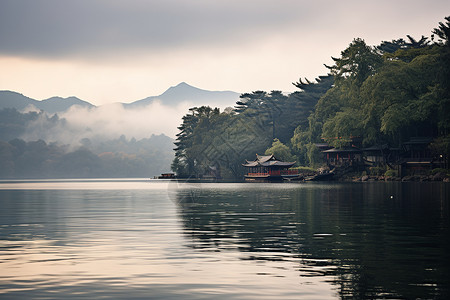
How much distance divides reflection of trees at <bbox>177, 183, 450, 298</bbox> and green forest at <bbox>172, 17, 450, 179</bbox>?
63.5 m

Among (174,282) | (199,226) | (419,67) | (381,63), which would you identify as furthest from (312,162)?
(174,282)

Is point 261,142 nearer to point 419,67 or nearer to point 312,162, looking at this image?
point 312,162

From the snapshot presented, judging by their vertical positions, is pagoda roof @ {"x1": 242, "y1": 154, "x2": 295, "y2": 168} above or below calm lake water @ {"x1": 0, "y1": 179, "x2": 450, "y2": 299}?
above

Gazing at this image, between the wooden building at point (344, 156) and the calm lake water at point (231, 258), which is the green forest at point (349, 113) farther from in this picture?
the calm lake water at point (231, 258)

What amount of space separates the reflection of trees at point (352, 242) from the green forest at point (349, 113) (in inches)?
2500

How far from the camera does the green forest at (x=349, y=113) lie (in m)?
99.6

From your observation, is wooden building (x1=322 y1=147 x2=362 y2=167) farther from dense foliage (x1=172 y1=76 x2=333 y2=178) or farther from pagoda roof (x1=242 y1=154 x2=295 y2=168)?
dense foliage (x1=172 y1=76 x2=333 y2=178)

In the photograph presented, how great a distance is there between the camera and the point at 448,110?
94.9 metres

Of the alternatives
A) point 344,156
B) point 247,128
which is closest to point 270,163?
point 344,156

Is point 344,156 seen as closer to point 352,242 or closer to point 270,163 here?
point 270,163

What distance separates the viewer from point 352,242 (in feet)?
72.2

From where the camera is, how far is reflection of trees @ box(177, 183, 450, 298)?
1455cm

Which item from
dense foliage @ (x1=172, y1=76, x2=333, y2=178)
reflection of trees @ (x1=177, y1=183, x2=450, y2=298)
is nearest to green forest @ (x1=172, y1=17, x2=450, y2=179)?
dense foliage @ (x1=172, y1=76, x2=333, y2=178)

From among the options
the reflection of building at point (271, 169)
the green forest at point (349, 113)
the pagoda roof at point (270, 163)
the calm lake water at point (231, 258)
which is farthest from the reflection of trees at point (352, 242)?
the pagoda roof at point (270, 163)
